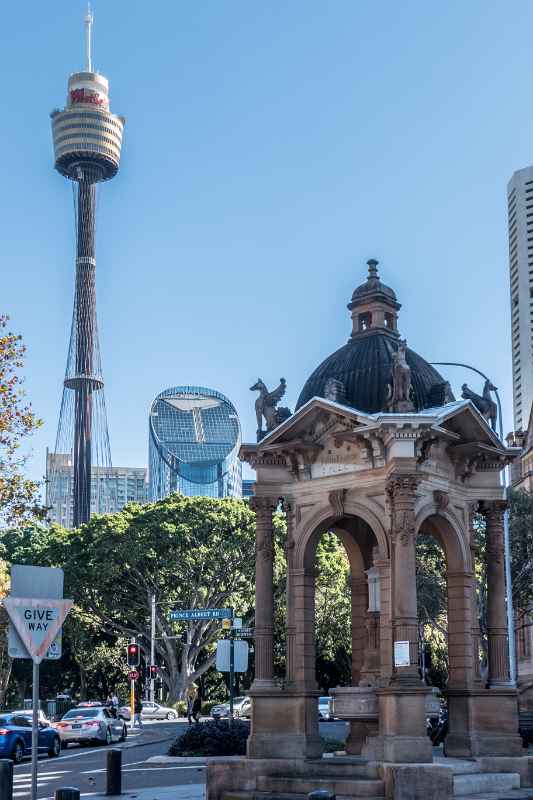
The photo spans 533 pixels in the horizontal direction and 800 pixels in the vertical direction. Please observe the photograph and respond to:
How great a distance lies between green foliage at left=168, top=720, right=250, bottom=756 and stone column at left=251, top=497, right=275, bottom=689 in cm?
872

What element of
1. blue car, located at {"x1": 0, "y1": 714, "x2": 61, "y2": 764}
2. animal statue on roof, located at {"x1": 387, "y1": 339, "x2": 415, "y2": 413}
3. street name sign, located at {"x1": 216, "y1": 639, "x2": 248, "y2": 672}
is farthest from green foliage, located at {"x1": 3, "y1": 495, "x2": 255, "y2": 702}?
animal statue on roof, located at {"x1": 387, "y1": 339, "x2": 415, "y2": 413}

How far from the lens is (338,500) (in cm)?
2206

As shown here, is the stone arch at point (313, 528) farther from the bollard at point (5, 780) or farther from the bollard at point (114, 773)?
the bollard at point (5, 780)

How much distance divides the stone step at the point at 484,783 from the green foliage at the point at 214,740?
10.7m

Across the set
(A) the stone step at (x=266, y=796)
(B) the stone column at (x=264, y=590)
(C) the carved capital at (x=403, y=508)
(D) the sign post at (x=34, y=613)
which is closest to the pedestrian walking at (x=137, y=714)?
(B) the stone column at (x=264, y=590)

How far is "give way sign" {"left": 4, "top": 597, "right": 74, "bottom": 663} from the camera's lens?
14.2m

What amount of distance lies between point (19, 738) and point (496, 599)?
16679 mm

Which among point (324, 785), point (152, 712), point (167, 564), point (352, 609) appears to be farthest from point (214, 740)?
point (167, 564)

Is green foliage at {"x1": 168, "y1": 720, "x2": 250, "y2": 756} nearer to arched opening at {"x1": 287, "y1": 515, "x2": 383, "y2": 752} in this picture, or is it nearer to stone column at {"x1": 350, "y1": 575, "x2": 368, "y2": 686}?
arched opening at {"x1": 287, "y1": 515, "x2": 383, "y2": 752}

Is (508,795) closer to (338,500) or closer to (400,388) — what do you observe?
(338,500)

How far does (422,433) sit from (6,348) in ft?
31.8

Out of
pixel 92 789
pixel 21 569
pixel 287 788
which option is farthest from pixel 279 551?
pixel 21 569

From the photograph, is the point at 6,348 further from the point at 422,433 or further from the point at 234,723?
the point at 234,723

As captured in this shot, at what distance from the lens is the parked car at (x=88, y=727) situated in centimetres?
4219
